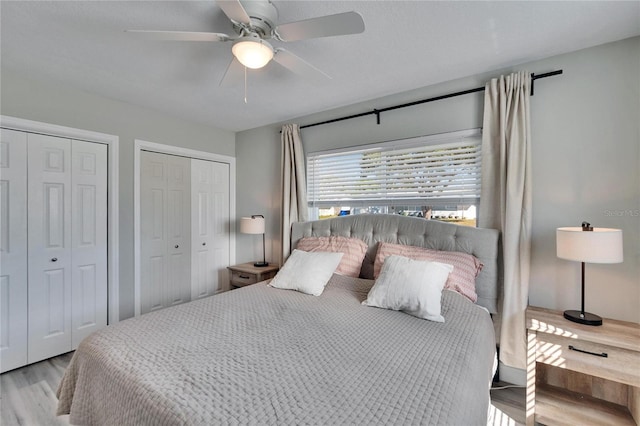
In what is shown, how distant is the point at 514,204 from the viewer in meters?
2.03

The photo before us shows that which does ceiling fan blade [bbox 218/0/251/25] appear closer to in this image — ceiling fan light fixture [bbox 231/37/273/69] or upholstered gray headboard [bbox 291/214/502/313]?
ceiling fan light fixture [bbox 231/37/273/69]

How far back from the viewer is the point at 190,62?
7.04 ft

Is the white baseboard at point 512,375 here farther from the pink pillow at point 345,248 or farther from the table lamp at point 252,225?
the table lamp at point 252,225

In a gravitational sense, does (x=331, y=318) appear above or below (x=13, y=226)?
below

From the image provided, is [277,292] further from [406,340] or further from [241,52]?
[241,52]

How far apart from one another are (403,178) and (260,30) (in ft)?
5.76

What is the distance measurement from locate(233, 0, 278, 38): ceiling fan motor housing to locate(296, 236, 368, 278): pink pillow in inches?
67.9

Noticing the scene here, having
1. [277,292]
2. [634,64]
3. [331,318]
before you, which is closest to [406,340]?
[331,318]

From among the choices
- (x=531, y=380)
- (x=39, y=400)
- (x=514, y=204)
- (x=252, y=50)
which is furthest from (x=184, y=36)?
(x=531, y=380)

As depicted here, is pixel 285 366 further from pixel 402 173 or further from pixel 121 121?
pixel 121 121

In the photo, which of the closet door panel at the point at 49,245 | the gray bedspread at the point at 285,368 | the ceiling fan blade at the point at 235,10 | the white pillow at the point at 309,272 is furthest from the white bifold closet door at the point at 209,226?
the ceiling fan blade at the point at 235,10

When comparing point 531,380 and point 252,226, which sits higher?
point 252,226

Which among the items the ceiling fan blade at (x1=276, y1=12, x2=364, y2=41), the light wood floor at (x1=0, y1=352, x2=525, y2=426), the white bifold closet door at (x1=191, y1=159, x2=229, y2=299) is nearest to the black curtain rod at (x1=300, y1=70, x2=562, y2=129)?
the ceiling fan blade at (x1=276, y1=12, x2=364, y2=41)

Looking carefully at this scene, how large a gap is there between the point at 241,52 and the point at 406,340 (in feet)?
5.65
